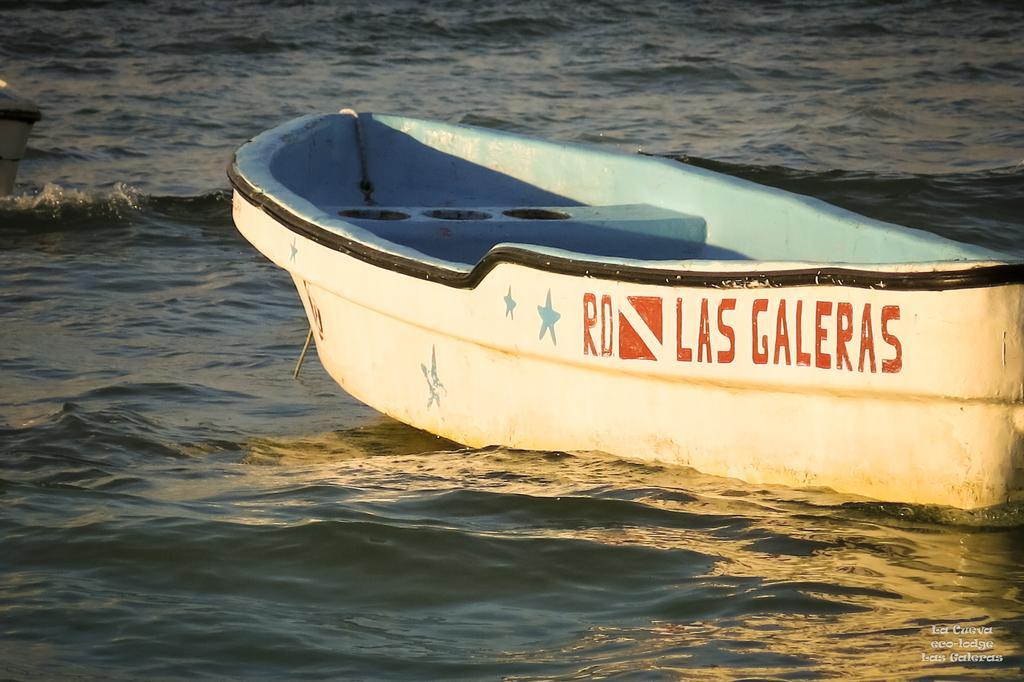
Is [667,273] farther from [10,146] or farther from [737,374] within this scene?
[10,146]

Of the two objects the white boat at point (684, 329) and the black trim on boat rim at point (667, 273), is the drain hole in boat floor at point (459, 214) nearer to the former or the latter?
the white boat at point (684, 329)

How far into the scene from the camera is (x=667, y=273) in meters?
3.50

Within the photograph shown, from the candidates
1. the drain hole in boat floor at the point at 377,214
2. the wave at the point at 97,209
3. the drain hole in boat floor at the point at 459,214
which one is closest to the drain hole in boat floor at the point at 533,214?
the drain hole in boat floor at the point at 459,214

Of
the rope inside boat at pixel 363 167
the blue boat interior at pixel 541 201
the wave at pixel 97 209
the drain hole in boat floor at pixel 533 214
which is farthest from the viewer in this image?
the wave at pixel 97 209

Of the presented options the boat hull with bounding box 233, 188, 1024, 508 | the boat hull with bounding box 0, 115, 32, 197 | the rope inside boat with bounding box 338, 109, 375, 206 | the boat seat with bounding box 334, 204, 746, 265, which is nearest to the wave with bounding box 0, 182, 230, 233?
the boat hull with bounding box 0, 115, 32, 197

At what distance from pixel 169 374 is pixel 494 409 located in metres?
1.90

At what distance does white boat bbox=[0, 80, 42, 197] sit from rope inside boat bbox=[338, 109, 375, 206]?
3.07 m

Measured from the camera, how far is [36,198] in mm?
9211

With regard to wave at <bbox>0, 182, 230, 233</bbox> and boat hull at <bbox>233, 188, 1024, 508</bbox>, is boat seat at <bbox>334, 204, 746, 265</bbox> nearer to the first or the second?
boat hull at <bbox>233, 188, 1024, 508</bbox>

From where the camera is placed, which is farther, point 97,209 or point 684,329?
point 97,209

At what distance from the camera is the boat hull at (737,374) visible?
3.16 metres

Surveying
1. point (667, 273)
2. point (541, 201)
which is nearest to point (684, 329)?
point (667, 273)

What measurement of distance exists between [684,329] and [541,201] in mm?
2764

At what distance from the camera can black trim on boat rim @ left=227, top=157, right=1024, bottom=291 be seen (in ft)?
10.1
